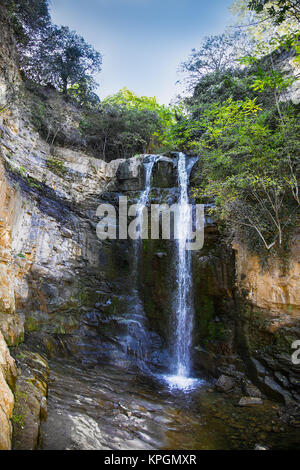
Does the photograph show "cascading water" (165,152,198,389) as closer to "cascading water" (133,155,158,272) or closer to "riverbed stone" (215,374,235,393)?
"riverbed stone" (215,374,235,393)

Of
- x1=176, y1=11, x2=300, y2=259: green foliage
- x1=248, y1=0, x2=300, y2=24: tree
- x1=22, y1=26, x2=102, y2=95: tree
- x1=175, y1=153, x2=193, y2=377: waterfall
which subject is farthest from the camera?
x1=22, y1=26, x2=102, y2=95: tree

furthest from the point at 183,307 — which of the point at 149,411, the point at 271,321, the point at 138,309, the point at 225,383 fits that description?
the point at 149,411

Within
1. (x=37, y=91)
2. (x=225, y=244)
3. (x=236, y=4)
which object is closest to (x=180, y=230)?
(x=225, y=244)

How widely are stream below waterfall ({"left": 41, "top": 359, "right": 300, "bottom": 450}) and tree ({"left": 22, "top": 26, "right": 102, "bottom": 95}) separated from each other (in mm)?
13653

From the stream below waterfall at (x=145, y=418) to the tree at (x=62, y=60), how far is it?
13653 mm

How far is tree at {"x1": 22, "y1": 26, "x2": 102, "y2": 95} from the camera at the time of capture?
43.3 feet

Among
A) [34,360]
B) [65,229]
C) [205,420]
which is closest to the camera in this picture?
[205,420]

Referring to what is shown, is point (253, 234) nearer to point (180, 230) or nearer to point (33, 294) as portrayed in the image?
point (180, 230)

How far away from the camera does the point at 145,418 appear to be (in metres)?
5.20

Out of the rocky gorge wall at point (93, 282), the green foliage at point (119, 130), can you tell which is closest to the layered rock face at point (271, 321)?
the rocky gorge wall at point (93, 282)

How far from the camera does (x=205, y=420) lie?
215 inches

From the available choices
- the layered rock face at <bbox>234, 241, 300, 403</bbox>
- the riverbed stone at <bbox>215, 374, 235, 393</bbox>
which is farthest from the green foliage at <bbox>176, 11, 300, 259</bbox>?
the riverbed stone at <bbox>215, 374, 235, 393</bbox>

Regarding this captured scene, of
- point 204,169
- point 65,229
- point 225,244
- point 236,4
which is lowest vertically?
point 225,244

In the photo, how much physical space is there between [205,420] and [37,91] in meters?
15.1
